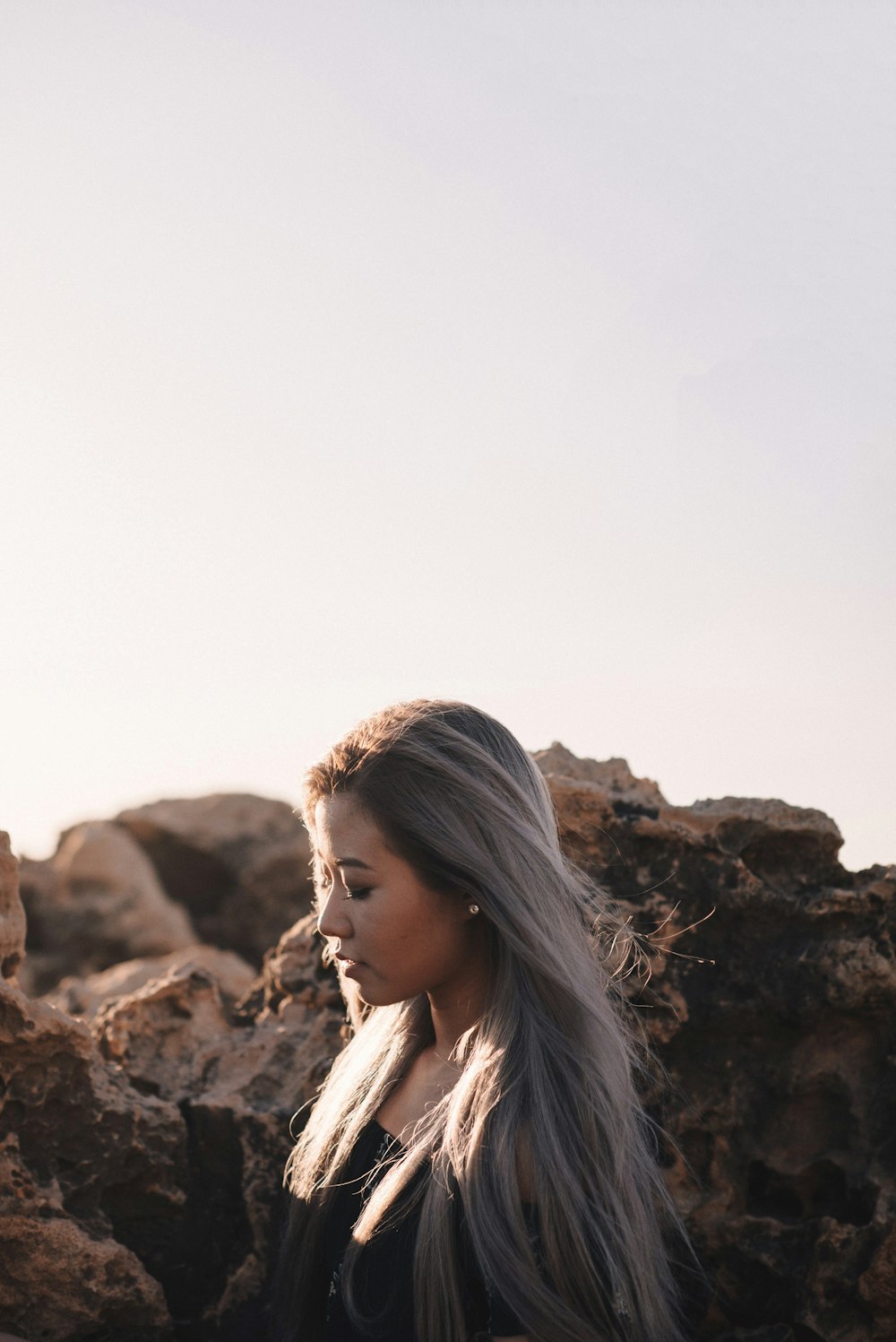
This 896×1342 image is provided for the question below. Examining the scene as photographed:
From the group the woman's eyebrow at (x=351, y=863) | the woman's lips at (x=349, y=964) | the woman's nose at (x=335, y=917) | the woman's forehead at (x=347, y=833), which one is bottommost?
the woman's lips at (x=349, y=964)

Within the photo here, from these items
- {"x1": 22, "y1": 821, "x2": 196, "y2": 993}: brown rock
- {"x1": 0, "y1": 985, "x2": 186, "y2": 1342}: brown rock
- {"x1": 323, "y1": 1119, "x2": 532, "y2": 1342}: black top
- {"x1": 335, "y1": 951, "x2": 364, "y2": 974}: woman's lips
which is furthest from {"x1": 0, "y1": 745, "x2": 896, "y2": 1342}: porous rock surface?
{"x1": 22, "y1": 821, "x2": 196, "y2": 993}: brown rock

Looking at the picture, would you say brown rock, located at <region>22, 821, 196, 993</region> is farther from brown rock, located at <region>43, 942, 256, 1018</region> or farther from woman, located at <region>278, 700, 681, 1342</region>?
woman, located at <region>278, 700, 681, 1342</region>

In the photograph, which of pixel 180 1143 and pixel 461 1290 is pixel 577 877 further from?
pixel 180 1143

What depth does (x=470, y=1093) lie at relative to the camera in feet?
8.39

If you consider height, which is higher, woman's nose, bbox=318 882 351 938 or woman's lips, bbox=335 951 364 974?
woman's nose, bbox=318 882 351 938

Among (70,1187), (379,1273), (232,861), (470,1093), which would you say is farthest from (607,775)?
(232,861)

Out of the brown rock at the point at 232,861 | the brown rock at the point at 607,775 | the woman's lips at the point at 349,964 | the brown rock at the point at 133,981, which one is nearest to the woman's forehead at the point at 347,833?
the woman's lips at the point at 349,964

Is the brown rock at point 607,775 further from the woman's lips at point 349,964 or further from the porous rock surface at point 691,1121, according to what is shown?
the woman's lips at point 349,964

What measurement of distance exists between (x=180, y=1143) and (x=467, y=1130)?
3.61 ft

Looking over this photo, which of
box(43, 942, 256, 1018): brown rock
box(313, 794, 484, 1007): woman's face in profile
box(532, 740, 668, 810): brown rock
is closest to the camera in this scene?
box(313, 794, 484, 1007): woman's face in profile

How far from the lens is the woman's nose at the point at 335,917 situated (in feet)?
8.76

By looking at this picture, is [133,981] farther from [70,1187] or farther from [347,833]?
[347,833]

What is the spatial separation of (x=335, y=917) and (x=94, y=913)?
24.8 feet

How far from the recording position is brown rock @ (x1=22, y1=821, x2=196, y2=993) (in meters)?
9.63
